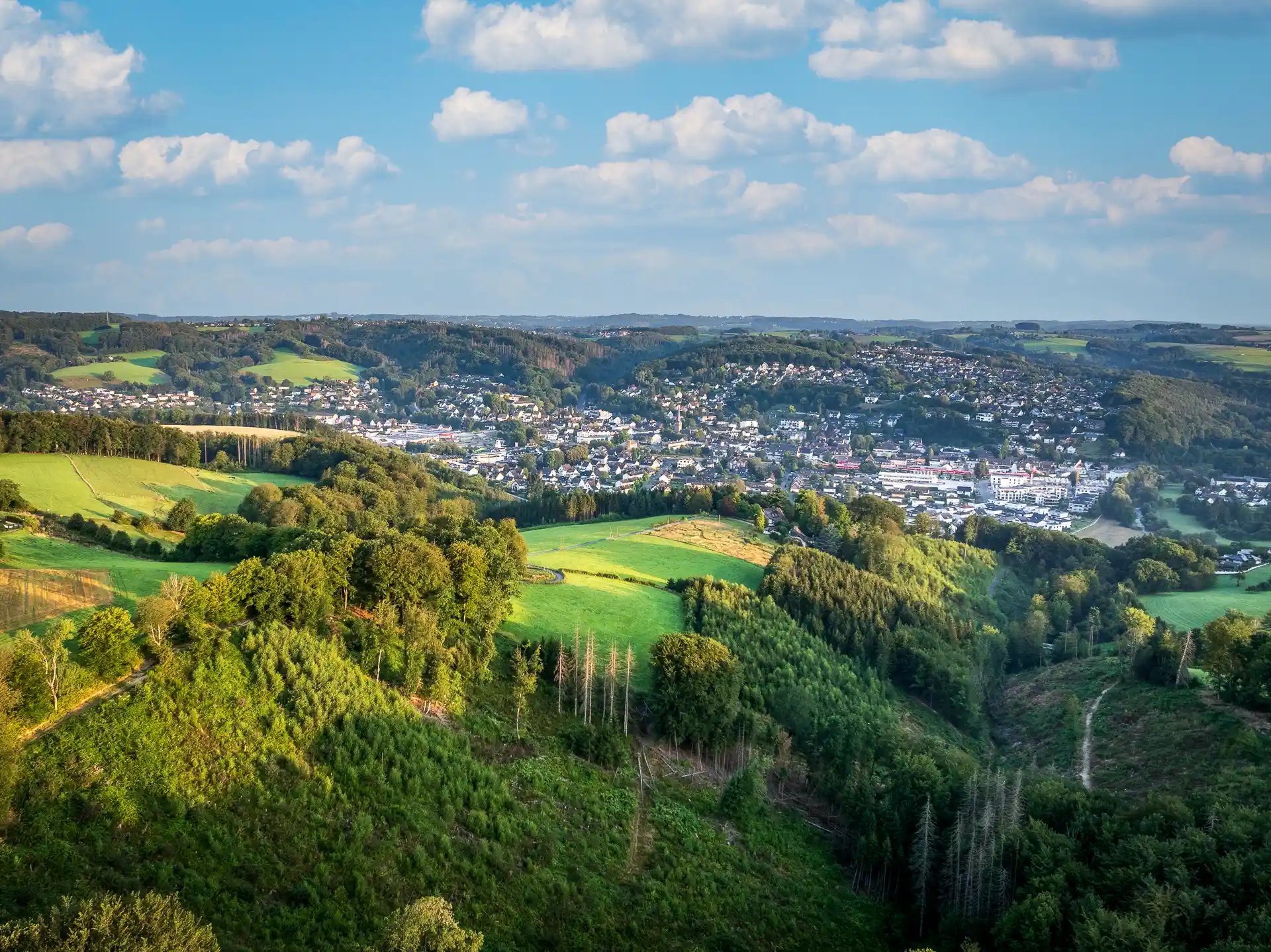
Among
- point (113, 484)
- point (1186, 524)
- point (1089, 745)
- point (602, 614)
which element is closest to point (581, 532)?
point (602, 614)

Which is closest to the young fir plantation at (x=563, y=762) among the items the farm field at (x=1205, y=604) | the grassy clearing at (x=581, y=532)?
the grassy clearing at (x=581, y=532)

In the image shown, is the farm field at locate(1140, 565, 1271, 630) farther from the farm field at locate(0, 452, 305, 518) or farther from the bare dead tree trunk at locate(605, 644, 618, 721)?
the farm field at locate(0, 452, 305, 518)

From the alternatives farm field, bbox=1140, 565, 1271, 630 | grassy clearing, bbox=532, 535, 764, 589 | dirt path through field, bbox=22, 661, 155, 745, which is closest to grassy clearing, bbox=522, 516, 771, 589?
grassy clearing, bbox=532, 535, 764, 589

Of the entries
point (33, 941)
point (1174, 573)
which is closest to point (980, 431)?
point (1174, 573)

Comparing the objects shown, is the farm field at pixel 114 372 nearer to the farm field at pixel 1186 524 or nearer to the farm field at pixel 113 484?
the farm field at pixel 113 484

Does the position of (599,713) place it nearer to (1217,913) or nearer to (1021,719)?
(1217,913)
